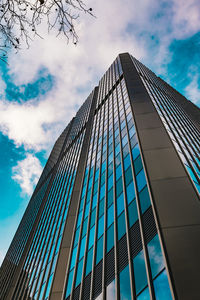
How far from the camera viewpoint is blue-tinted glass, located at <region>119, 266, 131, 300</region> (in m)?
8.29

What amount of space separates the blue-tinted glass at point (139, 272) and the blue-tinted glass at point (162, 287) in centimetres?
72

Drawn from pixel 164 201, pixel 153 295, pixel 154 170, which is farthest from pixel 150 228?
pixel 154 170

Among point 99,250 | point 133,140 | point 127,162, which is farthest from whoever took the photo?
point 133,140

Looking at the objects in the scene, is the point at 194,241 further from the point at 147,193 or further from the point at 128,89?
the point at 128,89

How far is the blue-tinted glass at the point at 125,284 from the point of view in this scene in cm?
829

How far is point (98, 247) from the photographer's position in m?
12.1

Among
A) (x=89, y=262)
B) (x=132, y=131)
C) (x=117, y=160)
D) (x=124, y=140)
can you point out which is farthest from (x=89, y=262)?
(x=132, y=131)

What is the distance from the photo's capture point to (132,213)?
436 inches

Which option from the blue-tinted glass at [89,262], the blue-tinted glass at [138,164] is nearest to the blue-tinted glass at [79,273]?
the blue-tinted glass at [89,262]

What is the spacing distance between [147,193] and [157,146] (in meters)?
3.59

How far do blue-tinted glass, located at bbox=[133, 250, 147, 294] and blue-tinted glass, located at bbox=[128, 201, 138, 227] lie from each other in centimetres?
198

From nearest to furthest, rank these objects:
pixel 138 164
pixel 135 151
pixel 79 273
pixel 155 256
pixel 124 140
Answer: pixel 155 256
pixel 79 273
pixel 138 164
pixel 135 151
pixel 124 140

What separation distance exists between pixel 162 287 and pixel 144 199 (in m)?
4.32

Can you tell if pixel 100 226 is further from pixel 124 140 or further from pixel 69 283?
pixel 124 140
